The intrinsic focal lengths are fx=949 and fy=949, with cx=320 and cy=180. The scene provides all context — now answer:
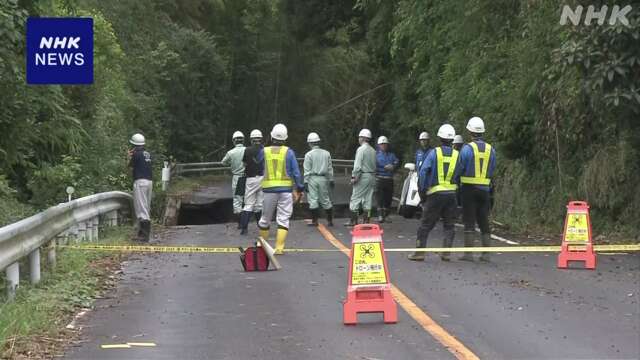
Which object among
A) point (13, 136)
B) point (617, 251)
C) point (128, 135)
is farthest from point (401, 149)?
point (13, 136)

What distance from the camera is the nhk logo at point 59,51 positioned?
40.9 feet

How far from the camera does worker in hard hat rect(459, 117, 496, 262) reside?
13773 millimetres

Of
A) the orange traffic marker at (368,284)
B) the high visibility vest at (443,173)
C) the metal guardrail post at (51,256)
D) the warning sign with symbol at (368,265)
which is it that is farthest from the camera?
the high visibility vest at (443,173)

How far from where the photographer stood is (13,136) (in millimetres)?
13195

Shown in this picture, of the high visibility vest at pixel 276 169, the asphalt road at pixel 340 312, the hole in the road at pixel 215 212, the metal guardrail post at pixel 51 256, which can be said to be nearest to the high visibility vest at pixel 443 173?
the asphalt road at pixel 340 312

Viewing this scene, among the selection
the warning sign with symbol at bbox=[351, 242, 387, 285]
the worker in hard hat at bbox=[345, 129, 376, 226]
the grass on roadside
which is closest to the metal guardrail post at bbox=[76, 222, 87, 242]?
the grass on roadside

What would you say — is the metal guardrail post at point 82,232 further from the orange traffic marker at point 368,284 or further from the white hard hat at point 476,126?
the orange traffic marker at point 368,284

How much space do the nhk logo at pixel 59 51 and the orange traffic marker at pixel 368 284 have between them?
220 inches

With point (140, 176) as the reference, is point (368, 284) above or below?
below

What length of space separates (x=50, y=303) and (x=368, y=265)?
320 centimetres

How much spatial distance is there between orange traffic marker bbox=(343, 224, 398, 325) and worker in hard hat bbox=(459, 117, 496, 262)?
16.3 ft

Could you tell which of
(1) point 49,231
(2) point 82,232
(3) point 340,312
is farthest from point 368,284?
(2) point 82,232

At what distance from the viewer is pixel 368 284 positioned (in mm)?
8930

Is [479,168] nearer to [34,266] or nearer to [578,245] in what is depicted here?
[578,245]
